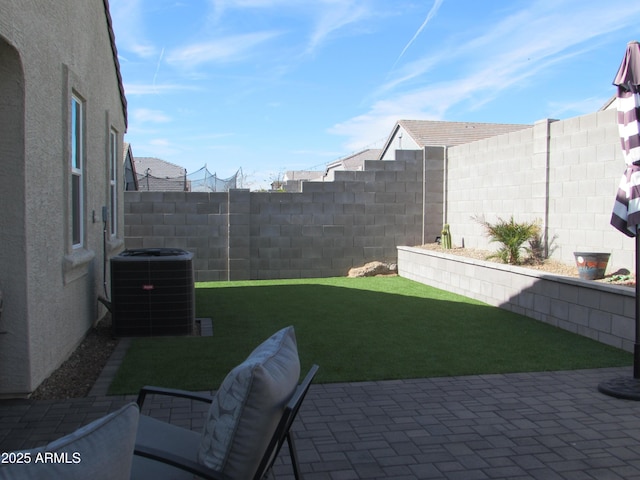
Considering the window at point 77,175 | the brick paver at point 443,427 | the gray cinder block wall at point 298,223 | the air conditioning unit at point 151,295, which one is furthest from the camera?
the gray cinder block wall at point 298,223

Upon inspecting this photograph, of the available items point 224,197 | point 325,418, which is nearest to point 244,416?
point 325,418

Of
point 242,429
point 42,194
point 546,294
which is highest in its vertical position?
point 42,194

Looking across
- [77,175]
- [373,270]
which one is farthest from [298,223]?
[77,175]

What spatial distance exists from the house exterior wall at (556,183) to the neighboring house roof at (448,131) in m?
8.67

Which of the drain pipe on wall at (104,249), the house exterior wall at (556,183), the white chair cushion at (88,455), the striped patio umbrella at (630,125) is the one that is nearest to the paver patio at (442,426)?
the striped patio umbrella at (630,125)

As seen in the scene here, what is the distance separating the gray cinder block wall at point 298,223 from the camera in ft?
43.1

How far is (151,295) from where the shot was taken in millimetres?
7395

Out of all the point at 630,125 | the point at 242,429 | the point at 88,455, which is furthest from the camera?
the point at 630,125

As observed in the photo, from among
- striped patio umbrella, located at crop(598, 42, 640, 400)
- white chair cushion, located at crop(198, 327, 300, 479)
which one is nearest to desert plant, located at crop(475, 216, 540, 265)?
striped patio umbrella, located at crop(598, 42, 640, 400)

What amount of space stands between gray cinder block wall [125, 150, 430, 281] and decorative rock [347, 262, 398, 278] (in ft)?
0.62

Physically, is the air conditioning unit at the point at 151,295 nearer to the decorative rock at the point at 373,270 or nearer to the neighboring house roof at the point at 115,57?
the neighboring house roof at the point at 115,57

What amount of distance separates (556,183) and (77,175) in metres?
7.39

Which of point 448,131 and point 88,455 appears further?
point 448,131

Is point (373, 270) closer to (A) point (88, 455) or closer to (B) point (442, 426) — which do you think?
(B) point (442, 426)
